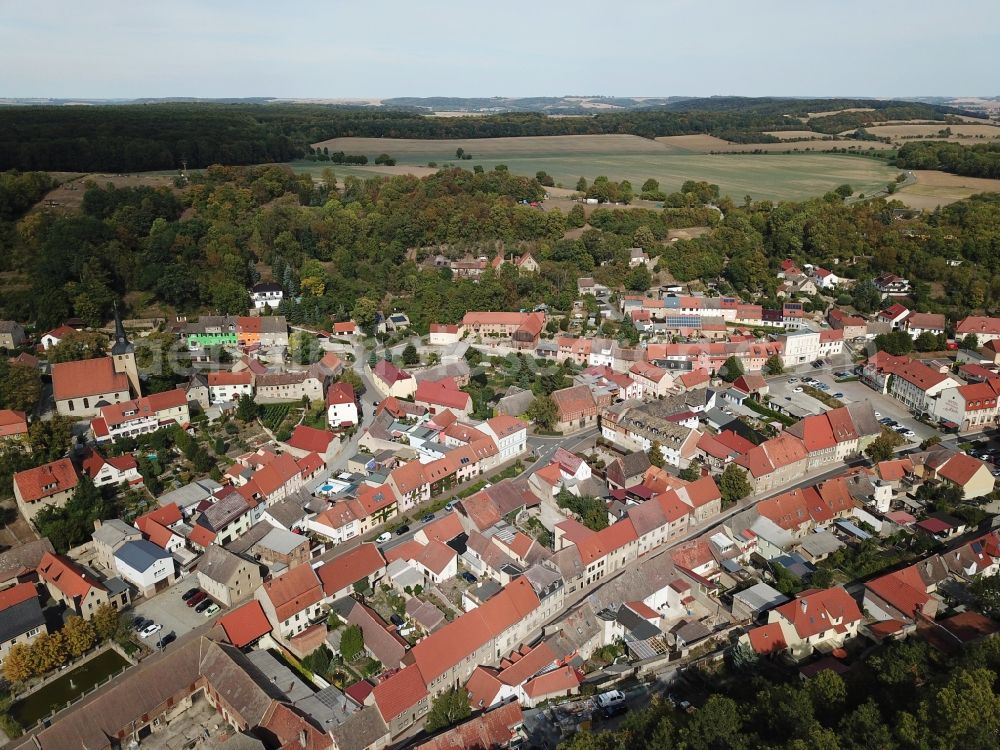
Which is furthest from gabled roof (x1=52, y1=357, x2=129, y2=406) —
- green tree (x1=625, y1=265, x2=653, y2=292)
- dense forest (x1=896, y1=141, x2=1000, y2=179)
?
dense forest (x1=896, y1=141, x2=1000, y2=179)

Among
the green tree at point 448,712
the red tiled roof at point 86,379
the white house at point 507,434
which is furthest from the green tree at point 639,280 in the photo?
the green tree at point 448,712

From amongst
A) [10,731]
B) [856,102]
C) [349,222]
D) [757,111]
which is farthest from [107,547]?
[856,102]

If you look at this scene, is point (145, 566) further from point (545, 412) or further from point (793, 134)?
point (793, 134)

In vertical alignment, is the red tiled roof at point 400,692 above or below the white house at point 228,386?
below

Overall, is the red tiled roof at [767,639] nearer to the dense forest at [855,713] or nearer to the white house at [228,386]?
the dense forest at [855,713]

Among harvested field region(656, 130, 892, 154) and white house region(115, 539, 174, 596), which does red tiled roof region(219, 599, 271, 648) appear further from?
harvested field region(656, 130, 892, 154)
